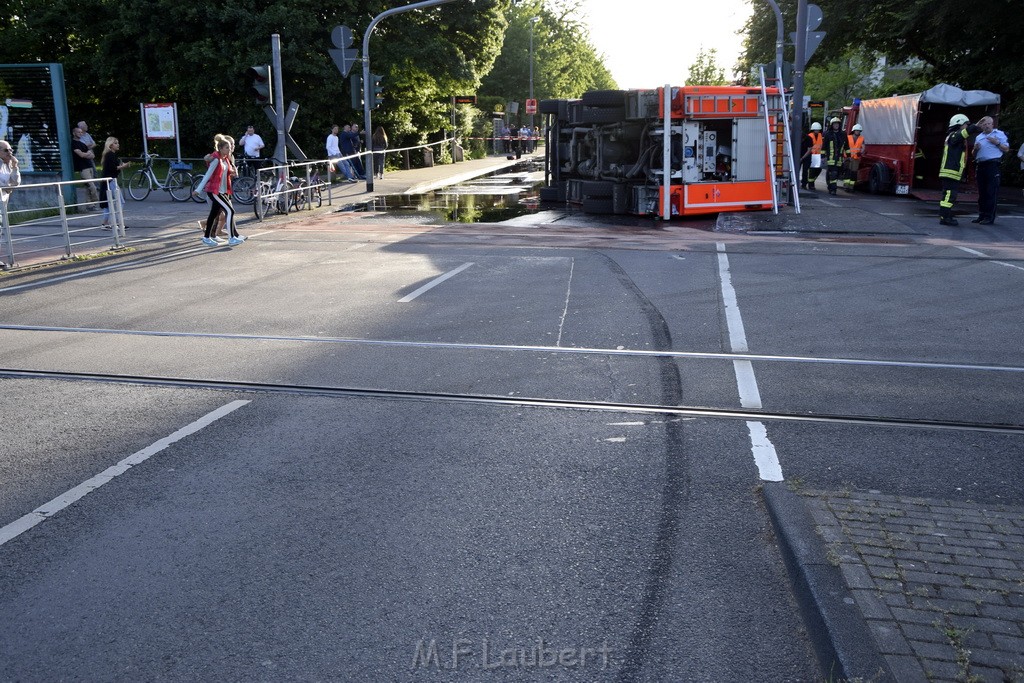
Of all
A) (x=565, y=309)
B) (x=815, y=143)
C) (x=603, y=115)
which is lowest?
(x=565, y=309)

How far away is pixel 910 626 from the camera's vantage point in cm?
340

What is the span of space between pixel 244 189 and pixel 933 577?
2022 cm

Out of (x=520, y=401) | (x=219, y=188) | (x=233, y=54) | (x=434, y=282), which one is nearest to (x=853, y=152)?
(x=219, y=188)

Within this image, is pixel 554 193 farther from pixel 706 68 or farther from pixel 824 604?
pixel 706 68

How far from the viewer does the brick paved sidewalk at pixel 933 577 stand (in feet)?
10.5

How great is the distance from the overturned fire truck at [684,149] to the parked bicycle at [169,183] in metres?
9.61

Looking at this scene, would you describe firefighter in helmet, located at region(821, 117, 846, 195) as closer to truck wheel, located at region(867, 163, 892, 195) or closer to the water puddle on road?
truck wheel, located at region(867, 163, 892, 195)

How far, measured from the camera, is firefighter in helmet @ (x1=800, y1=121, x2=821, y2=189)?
2762 cm

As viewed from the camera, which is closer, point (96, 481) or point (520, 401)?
point (96, 481)

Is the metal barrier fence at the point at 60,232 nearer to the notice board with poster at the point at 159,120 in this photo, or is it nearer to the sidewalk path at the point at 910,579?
the notice board with poster at the point at 159,120

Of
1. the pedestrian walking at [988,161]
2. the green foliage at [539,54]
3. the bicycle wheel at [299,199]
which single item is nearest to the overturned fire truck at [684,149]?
the pedestrian walking at [988,161]

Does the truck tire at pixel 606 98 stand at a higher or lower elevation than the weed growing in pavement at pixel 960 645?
higher

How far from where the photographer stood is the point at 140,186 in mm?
24766

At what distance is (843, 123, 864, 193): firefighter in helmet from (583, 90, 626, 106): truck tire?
35.9 feet
